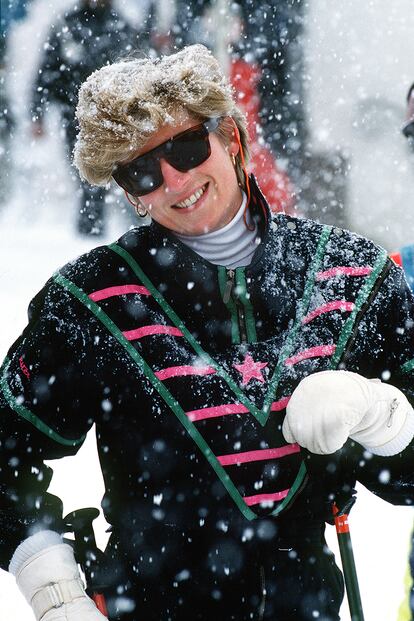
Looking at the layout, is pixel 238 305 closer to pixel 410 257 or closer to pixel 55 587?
pixel 55 587

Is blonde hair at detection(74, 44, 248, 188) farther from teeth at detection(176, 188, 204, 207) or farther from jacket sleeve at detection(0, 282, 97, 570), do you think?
jacket sleeve at detection(0, 282, 97, 570)

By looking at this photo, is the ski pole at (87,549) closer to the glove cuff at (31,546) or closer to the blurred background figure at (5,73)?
the glove cuff at (31,546)

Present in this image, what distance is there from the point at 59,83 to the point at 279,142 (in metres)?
2.99

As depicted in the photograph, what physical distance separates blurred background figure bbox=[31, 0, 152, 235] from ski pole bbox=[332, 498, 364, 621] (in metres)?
8.48

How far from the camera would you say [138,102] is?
1905 millimetres

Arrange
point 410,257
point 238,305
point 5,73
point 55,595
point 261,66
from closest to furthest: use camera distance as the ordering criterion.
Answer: point 55,595, point 238,305, point 410,257, point 261,66, point 5,73

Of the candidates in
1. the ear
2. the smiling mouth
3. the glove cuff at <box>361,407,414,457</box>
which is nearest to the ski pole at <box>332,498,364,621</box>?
the glove cuff at <box>361,407,414,457</box>

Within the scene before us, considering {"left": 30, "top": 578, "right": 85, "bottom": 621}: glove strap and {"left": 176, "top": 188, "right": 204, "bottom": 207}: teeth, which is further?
{"left": 176, "top": 188, "right": 204, "bottom": 207}: teeth

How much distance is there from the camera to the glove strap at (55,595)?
6.07ft

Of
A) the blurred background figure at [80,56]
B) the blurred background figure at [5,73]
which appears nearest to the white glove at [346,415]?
the blurred background figure at [80,56]

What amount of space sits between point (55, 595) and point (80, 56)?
29.5 feet

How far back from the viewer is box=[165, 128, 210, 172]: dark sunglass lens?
1937 millimetres

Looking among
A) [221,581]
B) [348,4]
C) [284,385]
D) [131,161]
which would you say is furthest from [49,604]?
[348,4]

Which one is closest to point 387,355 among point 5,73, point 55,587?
point 55,587
